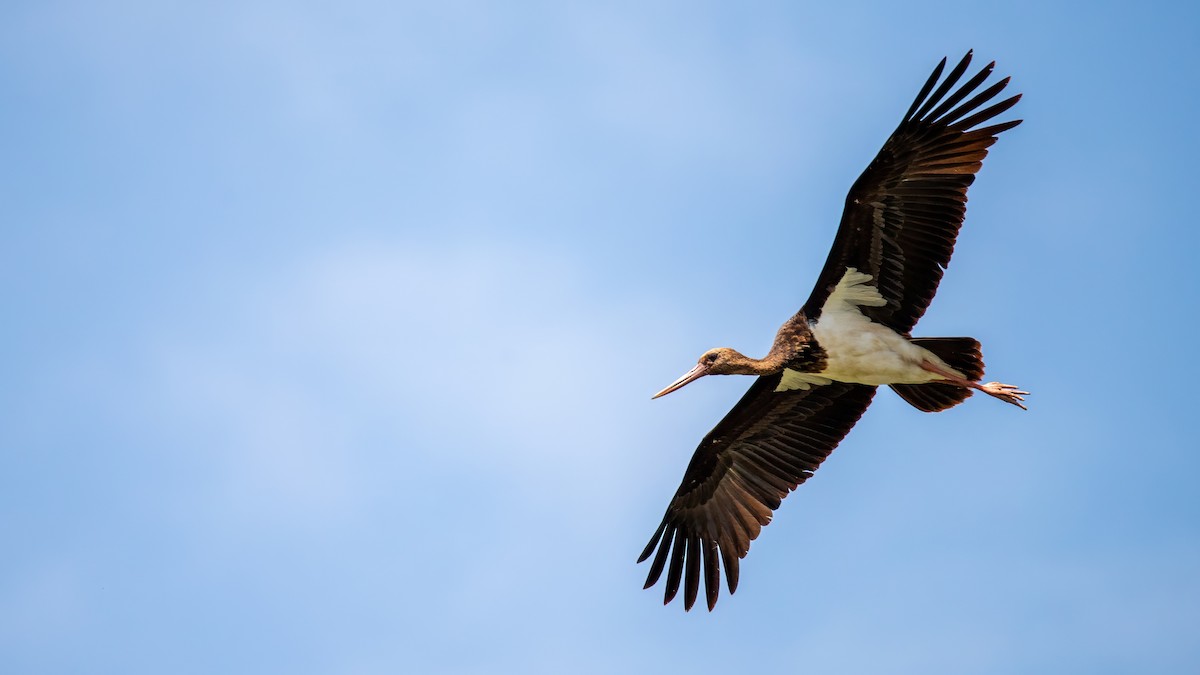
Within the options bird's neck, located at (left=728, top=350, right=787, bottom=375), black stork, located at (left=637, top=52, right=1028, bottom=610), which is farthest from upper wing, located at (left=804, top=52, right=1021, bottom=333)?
bird's neck, located at (left=728, top=350, right=787, bottom=375)

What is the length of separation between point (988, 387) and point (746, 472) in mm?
2472

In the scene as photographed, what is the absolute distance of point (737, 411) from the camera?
13.1 metres

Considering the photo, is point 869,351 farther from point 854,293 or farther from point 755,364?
point 755,364

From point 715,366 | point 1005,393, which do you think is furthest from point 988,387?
point 715,366

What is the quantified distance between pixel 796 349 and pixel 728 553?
6.78 ft

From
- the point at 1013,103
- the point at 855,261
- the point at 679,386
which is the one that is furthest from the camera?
the point at 679,386

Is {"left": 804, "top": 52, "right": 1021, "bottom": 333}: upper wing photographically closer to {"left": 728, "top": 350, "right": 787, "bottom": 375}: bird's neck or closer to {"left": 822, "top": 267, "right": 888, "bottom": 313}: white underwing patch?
{"left": 822, "top": 267, "right": 888, "bottom": 313}: white underwing patch

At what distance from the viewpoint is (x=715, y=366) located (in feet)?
41.4

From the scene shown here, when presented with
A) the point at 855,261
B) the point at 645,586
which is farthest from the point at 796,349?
the point at 645,586

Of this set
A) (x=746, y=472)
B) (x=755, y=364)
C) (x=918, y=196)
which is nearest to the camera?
(x=918, y=196)

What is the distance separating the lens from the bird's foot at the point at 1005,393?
12.0m

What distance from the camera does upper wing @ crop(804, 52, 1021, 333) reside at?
11305 millimetres

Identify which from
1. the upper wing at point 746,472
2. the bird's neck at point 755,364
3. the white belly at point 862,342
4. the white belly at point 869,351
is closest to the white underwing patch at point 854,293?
the white belly at point 862,342

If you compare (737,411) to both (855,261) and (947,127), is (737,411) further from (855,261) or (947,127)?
(947,127)
